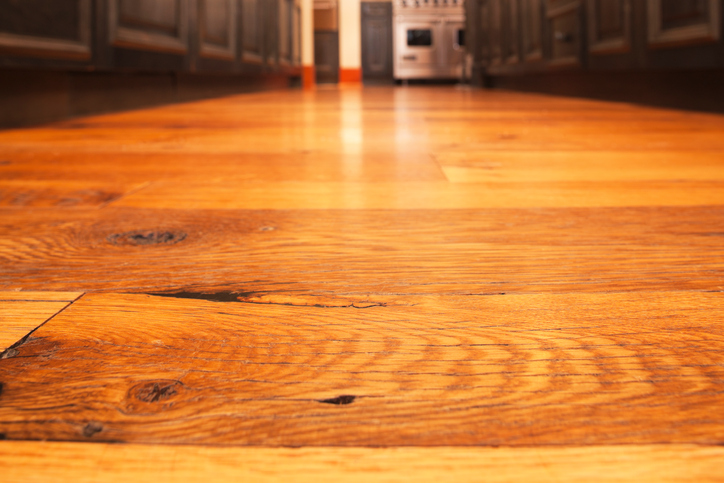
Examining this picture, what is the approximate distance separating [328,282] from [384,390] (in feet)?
0.40

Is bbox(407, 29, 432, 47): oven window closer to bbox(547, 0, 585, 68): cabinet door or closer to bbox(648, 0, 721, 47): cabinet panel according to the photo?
bbox(547, 0, 585, 68): cabinet door

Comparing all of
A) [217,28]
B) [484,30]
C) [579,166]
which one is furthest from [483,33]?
[579,166]

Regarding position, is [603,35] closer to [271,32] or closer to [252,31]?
[252,31]

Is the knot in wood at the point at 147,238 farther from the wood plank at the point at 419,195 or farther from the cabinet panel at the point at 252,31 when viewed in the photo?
the cabinet panel at the point at 252,31

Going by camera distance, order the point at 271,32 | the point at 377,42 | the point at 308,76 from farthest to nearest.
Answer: the point at 377,42, the point at 308,76, the point at 271,32

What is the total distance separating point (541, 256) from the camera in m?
0.37

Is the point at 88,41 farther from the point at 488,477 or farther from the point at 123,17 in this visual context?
the point at 488,477

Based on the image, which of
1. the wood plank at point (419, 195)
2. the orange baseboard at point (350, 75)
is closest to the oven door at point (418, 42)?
the orange baseboard at point (350, 75)

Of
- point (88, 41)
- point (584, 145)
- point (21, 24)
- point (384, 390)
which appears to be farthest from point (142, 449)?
point (88, 41)

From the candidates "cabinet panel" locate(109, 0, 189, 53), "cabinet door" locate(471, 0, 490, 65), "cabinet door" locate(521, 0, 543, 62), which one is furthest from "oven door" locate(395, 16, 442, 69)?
"cabinet panel" locate(109, 0, 189, 53)

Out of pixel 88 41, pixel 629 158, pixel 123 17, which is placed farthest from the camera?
pixel 123 17

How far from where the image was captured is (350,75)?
21.3ft

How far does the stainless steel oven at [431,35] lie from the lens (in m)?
5.92

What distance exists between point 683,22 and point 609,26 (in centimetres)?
53
